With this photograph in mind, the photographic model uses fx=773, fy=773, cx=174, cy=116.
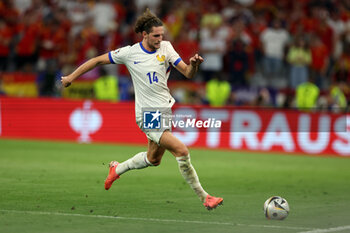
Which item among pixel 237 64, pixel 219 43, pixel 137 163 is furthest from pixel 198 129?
pixel 137 163

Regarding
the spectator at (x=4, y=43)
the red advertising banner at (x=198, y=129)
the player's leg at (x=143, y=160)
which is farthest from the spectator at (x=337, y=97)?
the player's leg at (x=143, y=160)

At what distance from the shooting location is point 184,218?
9.51 metres

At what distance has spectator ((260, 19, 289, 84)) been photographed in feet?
80.4

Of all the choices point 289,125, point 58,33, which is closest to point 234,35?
point 289,125

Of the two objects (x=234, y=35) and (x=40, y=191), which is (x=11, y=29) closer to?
(x=234, y=35)

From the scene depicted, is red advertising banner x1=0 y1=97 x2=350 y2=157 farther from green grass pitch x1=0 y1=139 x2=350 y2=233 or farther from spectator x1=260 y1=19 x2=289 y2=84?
spectator x1=260 y1=19 x2=289 y2=84

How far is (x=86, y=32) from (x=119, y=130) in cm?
541

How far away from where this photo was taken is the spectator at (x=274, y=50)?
24.5m

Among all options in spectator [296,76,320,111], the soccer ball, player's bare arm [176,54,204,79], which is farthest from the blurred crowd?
the soccer ball

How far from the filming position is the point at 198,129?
72.4 ft

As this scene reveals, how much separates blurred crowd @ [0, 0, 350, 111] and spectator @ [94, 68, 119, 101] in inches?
21.1

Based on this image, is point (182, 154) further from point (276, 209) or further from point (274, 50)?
point (274, 50)

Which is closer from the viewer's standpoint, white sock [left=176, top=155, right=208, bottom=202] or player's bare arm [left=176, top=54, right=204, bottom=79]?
player's bare arm [left=176, top=54, right=204, bottom=79]

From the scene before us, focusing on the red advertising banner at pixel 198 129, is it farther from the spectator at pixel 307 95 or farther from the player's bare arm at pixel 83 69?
the player's bare arm at pixel 83 69
